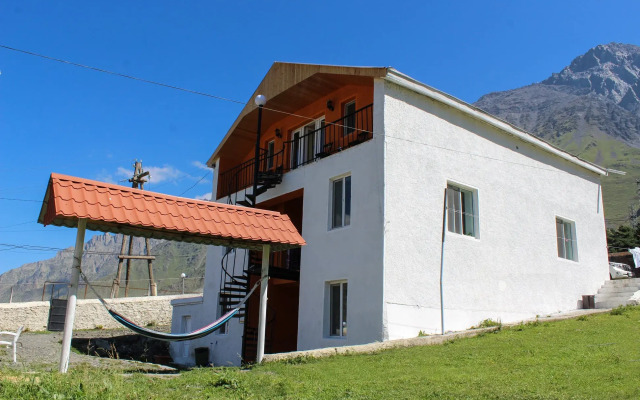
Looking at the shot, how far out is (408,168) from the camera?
13711mm

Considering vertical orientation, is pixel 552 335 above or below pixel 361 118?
below

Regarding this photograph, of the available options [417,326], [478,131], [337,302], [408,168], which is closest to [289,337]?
[337,302]

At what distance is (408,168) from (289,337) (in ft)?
22.5

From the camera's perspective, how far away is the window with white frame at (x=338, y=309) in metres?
13.5

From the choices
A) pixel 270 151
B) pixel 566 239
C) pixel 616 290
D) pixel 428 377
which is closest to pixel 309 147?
pixel 270 151

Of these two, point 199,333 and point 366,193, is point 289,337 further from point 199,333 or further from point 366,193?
point 199,333

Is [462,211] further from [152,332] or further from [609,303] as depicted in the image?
[152,332]

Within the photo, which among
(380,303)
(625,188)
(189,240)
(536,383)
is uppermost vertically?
(625,188)

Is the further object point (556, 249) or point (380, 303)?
point (556, 249)

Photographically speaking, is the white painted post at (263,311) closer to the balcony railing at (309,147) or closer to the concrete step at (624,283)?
the balcony railing at (309,147)

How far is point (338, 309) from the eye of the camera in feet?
45.2

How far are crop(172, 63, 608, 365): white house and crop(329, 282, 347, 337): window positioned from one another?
4 centimetres

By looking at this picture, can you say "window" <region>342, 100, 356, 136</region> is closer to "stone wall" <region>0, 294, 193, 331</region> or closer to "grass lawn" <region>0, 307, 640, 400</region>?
"grass lawn" <region>0, 307, 640, 400</region>

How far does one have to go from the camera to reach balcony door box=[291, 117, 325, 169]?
17297 mm
